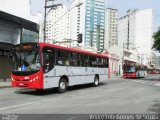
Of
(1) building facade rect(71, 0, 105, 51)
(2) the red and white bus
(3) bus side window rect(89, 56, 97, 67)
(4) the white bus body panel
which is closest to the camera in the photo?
(2) the red and white bus

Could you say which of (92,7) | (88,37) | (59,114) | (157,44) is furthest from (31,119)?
(88,37)

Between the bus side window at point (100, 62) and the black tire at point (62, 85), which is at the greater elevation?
the bus side window at point (100, 62)

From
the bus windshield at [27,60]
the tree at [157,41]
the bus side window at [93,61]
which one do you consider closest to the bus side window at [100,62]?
the bus side window at [93,61]

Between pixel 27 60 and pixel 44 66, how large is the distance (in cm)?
102

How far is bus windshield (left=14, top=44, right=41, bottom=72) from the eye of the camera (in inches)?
639

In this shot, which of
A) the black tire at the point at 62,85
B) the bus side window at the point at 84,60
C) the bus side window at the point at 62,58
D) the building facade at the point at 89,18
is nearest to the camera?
the bus side window at the point at 62,58

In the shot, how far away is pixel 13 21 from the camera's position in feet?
95.1

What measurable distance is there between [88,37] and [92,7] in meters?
14.6

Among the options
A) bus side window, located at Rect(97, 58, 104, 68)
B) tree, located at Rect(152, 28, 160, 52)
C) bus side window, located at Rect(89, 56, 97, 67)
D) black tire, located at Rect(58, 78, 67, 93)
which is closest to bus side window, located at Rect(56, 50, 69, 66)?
black tire, located at Rect(58, 78, 67, 93)

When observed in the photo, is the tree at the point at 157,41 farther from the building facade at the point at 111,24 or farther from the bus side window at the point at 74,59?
the building facade at the point at 111,24

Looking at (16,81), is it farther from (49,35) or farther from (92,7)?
(92,7)

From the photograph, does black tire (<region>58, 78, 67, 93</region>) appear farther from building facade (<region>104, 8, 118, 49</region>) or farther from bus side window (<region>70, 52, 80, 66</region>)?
building facade (<region>104, 8, 118, 49</region>)

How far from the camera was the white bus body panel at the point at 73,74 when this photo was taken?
55.8 feet

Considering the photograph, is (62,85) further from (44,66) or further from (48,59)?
(44,66)
